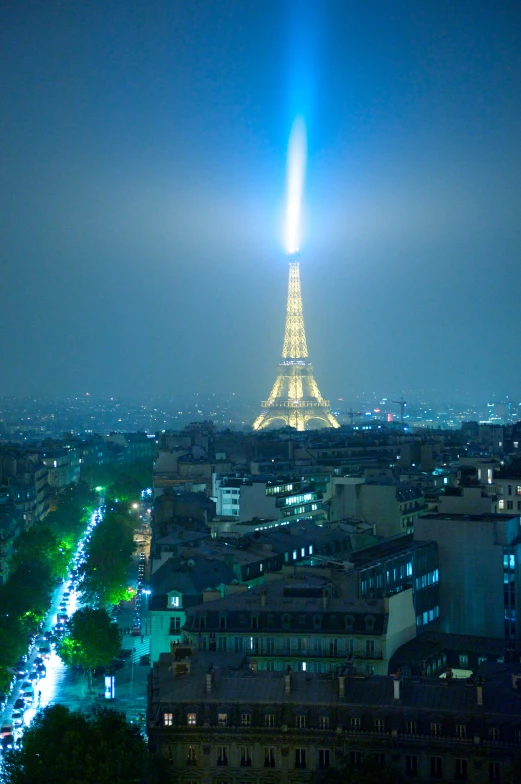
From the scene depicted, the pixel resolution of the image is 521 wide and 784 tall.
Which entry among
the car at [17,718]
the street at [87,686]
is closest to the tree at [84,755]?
the street at [87,686]

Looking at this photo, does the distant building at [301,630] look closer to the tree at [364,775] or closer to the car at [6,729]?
the car at [6,729]

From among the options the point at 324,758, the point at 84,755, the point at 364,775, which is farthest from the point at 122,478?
the point at 364,775

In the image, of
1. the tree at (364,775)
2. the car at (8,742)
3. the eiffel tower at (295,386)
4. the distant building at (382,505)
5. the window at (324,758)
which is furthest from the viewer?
the eiffel tower at (295,386)

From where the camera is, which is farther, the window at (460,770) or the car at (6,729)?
the car at (6,729)

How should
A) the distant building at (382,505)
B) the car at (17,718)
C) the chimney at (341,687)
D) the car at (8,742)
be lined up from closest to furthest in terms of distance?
the chimney at (341,687) → the car at (8,742) → the car at (17,718) → the distant building at (382,505)

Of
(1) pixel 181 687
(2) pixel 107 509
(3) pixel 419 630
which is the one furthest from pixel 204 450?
(1) pixel 181 687

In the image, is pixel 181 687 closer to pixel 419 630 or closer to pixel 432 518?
pixel 419 630
